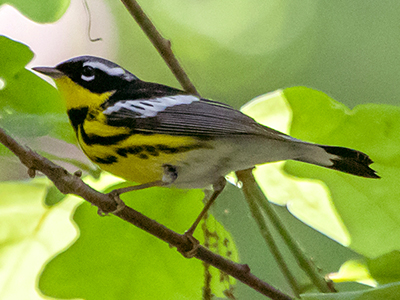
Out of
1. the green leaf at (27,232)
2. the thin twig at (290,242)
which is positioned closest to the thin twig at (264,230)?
the thin twig at (290,242)

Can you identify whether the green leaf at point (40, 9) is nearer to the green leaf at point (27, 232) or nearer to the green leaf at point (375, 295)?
the green leaf at point (27, 232)

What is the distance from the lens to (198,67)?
437 mm

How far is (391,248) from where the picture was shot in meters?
0.29

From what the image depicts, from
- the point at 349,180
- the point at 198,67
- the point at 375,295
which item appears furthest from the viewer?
the point at 198,67

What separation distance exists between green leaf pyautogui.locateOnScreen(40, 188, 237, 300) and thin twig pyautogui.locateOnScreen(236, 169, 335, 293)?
5 centimetres

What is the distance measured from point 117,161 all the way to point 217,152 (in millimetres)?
72

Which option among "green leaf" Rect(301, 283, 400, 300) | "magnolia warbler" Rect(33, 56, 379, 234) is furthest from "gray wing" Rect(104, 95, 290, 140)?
"green leaf" Rect(301, 283, 400, 300)

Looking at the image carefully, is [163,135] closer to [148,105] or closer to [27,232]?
[148,105]

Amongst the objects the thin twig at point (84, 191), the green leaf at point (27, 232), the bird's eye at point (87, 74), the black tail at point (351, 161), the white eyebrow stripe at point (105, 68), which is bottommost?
the green leaf at point (27, 232)

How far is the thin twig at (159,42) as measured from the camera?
346 millimetres

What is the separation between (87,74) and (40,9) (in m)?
0.09

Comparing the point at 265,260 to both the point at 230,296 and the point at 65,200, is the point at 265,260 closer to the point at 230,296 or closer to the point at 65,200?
the point at 230,296

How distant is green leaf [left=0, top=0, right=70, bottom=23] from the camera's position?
13.4 inches

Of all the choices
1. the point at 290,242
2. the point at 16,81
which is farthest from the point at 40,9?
the point at 290,242
